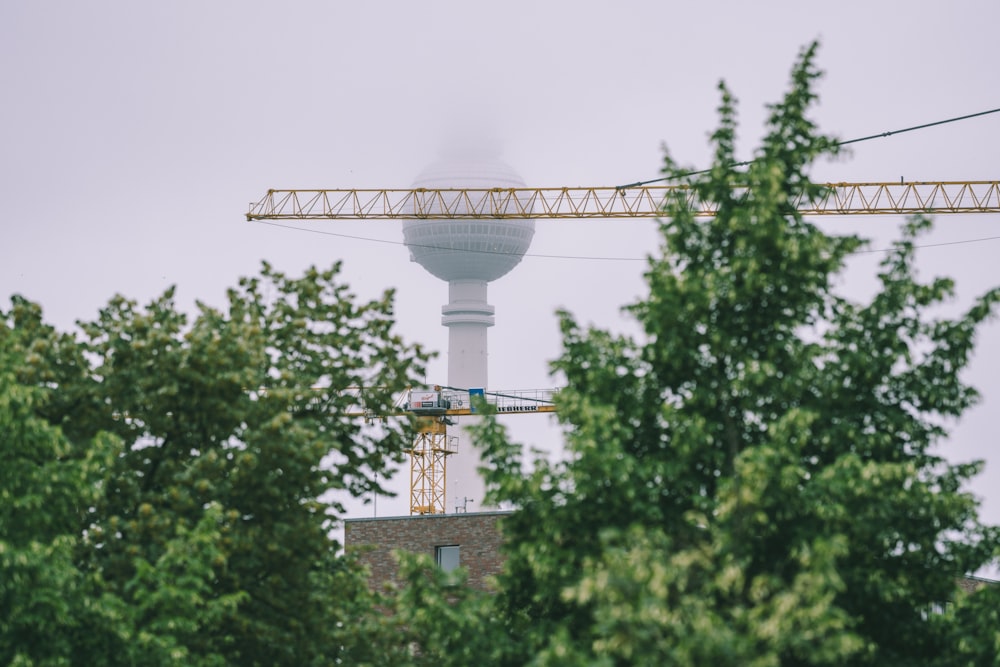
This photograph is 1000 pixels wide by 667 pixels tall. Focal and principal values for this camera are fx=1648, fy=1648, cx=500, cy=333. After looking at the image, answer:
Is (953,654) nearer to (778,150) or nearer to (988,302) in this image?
(988,302)

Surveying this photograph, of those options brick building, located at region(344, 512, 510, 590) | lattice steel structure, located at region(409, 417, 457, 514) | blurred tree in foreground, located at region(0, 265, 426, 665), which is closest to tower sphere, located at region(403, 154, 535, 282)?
lattice steel structure, located at region(409, 417, 457, 514)

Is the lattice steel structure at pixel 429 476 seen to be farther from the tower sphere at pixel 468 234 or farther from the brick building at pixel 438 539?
the brick building at pixel 438 539

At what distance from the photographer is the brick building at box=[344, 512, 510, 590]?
55.4m

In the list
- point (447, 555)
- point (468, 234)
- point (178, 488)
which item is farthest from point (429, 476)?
point (178, 488)

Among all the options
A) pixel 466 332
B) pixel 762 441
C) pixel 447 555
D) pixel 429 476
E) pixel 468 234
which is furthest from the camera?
pixel 466 332

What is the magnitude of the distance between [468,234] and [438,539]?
336 feet

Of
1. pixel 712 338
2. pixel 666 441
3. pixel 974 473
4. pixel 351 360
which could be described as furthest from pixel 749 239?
pixel 351 360

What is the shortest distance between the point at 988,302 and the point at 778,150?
12.9 ft

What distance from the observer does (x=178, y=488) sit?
1061 inches

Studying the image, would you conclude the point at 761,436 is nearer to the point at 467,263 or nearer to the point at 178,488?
the point at 178,488

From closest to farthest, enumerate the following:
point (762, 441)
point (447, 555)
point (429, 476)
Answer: point (762, 441) < point (447, 555) < point (429, 476)

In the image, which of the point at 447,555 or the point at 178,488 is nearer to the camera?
the point at 178,488

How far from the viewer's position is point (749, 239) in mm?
23922

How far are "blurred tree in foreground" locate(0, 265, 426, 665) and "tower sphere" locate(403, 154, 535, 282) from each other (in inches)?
4715
